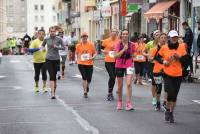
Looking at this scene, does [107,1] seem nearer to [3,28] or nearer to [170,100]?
[3,28]

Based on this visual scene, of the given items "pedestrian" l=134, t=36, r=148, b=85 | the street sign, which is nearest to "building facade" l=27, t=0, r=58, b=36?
the street sign

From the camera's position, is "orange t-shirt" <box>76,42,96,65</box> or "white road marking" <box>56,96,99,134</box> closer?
"white road marking" <box>56,96,99,134</box>

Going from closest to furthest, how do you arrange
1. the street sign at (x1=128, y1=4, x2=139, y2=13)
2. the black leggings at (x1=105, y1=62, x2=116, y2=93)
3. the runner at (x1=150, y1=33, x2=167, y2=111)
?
1. the runner at (x1=150, y1=33, x2=167, y2=111)
2. the black leggings at (x1=105, y1=62, x2=116, y2=93)
3. the street sign at (x1=128, y1=4, x2=139, y2=13)

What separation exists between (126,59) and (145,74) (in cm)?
1027

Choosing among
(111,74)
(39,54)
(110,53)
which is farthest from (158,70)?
(39,54)

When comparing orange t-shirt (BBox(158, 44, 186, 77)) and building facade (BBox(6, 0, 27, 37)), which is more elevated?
building facade (BBox(6, 0, 27, 37))

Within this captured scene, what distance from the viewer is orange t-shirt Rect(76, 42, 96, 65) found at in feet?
62.7

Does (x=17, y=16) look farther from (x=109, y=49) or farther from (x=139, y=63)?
(x=109, y=49)

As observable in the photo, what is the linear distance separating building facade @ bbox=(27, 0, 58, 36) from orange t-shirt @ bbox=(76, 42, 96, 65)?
13578cm

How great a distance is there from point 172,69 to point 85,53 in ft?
19.7

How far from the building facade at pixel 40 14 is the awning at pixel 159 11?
11200 cm

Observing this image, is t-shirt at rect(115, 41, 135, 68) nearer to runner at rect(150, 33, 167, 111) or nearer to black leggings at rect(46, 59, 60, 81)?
runner at rect(150, 33, 167, 111)

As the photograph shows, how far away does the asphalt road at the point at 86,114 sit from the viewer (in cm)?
1235

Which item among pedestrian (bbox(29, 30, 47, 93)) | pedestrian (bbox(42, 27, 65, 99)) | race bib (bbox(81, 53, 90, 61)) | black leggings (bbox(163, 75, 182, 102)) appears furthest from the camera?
pedestrian (bbox(29, 30, 47, 93))
